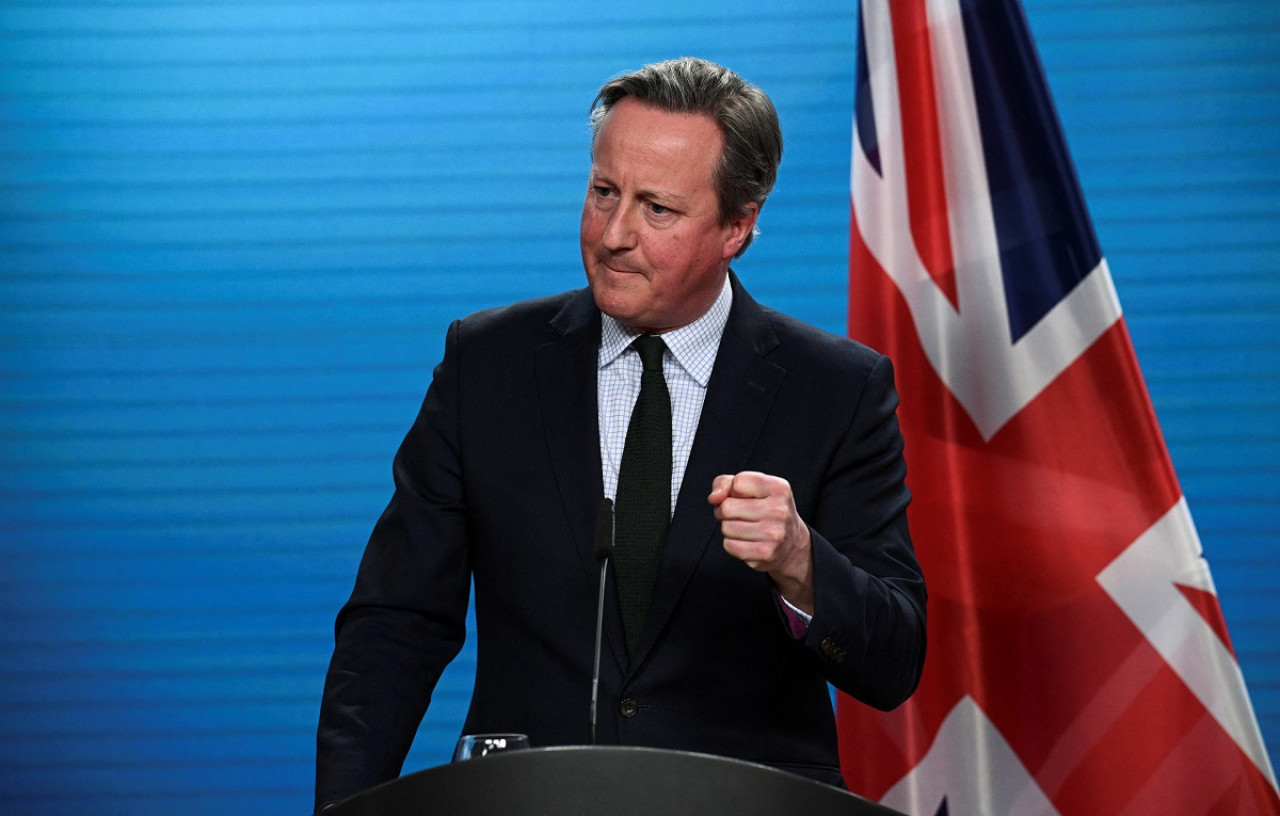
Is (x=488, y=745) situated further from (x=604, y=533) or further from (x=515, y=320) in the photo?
(x=515, y=320)

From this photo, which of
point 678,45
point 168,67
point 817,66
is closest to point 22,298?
point 168,67

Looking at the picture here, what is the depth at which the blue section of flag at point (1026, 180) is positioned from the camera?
2.55 meters

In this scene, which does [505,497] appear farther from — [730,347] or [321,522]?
[321,522]

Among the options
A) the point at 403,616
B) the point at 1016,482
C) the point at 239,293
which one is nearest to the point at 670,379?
the point at 403,616

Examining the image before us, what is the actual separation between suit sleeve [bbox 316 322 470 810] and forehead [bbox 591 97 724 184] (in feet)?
1.18

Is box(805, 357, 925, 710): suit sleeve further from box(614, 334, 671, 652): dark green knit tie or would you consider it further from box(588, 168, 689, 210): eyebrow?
box(588, 168, 689, 210): eyebrow

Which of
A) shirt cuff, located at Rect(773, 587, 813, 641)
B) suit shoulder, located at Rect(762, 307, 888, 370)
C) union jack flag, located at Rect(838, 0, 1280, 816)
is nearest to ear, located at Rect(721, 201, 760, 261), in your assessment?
suit shoulder, located at Rect(762, 307, 888, 370)

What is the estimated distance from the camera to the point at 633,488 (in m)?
1.80

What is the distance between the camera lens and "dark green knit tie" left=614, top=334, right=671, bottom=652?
69.4 inches

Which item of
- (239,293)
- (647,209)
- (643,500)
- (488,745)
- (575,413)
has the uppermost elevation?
(239,293)

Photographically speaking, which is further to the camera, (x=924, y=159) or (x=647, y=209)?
(x=924, y=159)

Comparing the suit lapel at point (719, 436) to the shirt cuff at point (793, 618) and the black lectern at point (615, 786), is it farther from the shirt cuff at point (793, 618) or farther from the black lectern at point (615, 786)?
the black lectern at point (615, 786)

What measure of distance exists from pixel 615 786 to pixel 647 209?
3.32 feet

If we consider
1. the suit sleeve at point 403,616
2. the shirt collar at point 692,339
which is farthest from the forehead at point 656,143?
the suit sleeve at point 403,616
